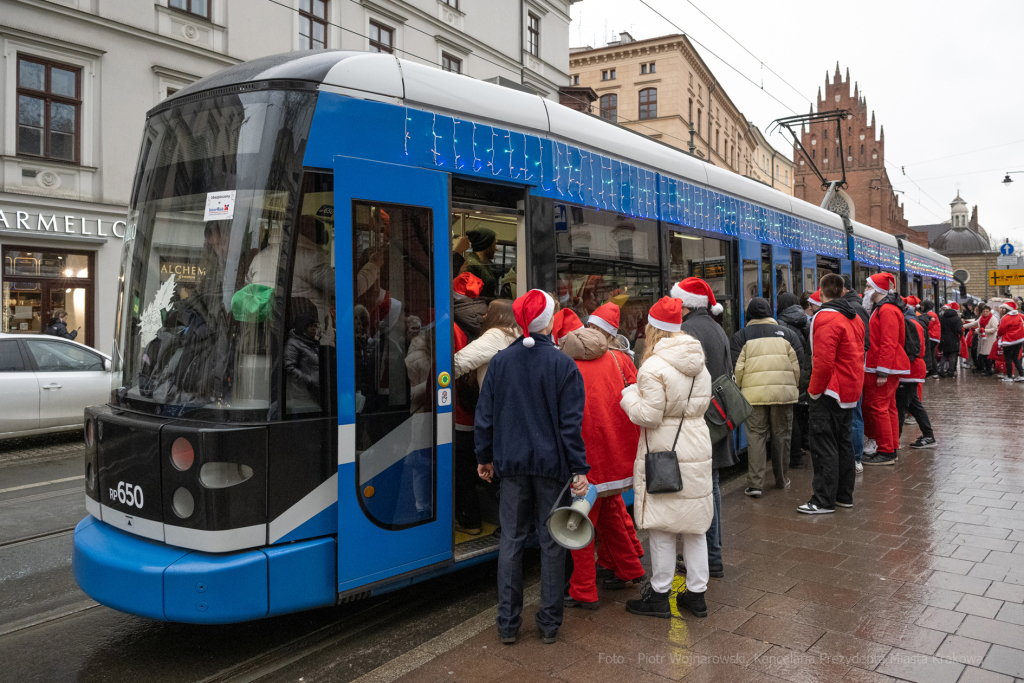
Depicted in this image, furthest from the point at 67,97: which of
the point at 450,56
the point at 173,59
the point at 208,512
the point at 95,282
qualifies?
the point at 208,512

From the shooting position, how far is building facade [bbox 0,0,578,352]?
14.7m

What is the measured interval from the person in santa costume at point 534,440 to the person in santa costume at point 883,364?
17.6 ft

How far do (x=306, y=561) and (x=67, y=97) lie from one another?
51.5 feet

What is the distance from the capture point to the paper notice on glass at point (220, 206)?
370cm

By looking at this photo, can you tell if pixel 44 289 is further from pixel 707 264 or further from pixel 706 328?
pixel 706 328

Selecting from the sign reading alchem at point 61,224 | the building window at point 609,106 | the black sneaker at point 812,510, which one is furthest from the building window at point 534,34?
the black sneaker at point 812,510

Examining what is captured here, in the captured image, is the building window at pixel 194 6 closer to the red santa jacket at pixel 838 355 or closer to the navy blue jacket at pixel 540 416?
the red santa jacket at pixel 838 355

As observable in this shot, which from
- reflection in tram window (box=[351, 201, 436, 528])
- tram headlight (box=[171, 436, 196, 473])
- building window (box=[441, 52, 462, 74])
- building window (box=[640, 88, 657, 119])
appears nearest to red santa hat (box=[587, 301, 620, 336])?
reflection in tram window (box=[351, 201, 436, 528])

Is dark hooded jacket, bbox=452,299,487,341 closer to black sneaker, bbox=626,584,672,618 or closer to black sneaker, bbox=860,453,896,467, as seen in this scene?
black sneaker, bbox=626,584,672,618

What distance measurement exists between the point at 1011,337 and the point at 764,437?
528 inches

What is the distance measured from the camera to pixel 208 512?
137 inches

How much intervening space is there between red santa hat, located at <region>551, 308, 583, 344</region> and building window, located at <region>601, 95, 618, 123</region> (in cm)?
4750

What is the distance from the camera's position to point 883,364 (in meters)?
7.87


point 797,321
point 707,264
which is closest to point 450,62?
point 707,264
